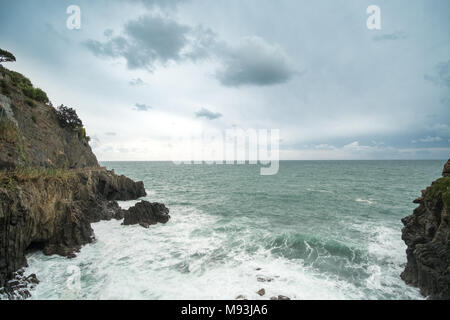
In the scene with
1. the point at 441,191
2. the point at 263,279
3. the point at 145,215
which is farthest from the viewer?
the point at 145,215

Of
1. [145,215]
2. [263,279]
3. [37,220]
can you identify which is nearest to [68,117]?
[145,215]

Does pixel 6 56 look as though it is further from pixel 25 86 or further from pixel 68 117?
pixel 68 117

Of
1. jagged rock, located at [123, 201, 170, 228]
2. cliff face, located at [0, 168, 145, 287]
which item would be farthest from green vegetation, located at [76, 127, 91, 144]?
jagged rock, located at [123, 201, 170, 228]

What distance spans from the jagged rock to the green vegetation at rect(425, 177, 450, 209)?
20830mm

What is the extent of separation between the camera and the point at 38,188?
1342 centimetres

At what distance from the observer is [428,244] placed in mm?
9844

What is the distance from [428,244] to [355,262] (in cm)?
456

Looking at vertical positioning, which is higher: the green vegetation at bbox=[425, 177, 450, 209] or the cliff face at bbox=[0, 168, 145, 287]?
the green vegetation at bbox=[425, 177, 450, 209]

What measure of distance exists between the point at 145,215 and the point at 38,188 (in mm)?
9475

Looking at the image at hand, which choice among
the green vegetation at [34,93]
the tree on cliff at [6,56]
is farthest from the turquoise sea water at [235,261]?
the tree on cliff at [6,56]

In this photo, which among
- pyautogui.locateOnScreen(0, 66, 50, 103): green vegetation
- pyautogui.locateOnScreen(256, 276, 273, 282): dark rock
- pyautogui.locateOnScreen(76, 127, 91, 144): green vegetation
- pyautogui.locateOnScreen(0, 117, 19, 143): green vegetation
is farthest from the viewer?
pyautogui.locateOnScreen(76, 127, 91, 144): green vegetation

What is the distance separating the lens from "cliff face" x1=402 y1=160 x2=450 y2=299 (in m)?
9.21

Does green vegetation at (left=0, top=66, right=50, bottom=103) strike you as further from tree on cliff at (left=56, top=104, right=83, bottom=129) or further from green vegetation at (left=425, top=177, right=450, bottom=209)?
green vegetation at (left=425, top=177, right=450, bottom=209)
